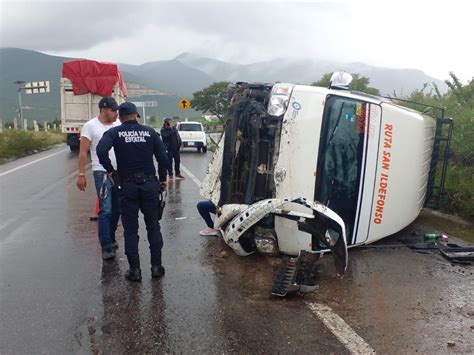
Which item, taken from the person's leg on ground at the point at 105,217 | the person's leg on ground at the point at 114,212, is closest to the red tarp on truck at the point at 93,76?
the person's leg on ground at the point at 114,212

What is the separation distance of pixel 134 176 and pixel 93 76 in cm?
1685

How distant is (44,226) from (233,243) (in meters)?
3.33

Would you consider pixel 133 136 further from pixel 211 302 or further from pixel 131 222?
pixel 211 302

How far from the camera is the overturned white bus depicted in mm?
4277

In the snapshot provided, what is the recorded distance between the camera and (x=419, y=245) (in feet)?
17.8

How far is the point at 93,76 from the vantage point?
774 inches

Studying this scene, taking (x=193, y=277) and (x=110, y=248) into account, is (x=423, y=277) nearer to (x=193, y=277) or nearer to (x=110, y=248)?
(x=193, y=277)

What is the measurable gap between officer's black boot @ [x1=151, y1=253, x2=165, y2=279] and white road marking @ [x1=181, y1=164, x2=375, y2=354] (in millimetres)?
1454

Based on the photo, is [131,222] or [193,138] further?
[193,138]

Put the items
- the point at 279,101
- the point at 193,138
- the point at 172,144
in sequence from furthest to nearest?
the point at 193,138 < the point at 172,144 < the point at 279,101

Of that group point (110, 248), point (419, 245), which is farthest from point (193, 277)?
point (419, 245)

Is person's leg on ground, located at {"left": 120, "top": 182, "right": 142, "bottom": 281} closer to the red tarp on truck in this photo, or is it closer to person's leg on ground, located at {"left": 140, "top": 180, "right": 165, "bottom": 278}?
person's leg on ground, located at {"left": 140, "top": 180, "right": 165, "bottom": 278}

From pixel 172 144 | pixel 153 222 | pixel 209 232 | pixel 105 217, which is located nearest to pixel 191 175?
pixel 172 144

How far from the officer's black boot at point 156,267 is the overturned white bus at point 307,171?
0.69 meters
